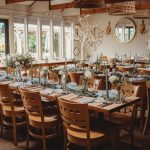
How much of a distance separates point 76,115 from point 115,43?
851 cm

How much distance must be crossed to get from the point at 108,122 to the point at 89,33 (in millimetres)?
8203

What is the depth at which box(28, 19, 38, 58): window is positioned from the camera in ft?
32.4

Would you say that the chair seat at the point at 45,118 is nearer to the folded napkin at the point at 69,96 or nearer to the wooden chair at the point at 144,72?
the folded napkin at the point at 69,96

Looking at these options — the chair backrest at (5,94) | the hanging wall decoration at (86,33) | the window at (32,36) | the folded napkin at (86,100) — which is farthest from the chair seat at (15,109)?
the hanging wall decoration at (86,33)

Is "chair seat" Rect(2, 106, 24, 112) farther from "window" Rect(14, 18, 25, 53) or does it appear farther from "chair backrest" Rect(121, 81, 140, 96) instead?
"window" Rect(14, 18, 25, 53)

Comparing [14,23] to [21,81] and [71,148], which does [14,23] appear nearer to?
[21,81]

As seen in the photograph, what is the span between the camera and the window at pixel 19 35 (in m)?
9.38

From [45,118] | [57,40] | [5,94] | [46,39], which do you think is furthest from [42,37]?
[45,118]

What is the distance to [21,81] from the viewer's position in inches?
204

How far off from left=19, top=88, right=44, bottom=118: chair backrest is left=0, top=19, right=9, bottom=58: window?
563 centimetres

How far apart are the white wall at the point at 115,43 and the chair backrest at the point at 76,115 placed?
780 centimetres

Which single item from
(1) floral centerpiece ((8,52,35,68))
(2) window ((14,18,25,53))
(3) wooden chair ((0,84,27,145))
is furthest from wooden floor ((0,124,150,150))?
(2) window ((14,18,25,53))

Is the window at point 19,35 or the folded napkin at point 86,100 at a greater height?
the window at point 19,35

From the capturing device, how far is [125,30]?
35.3 feet
